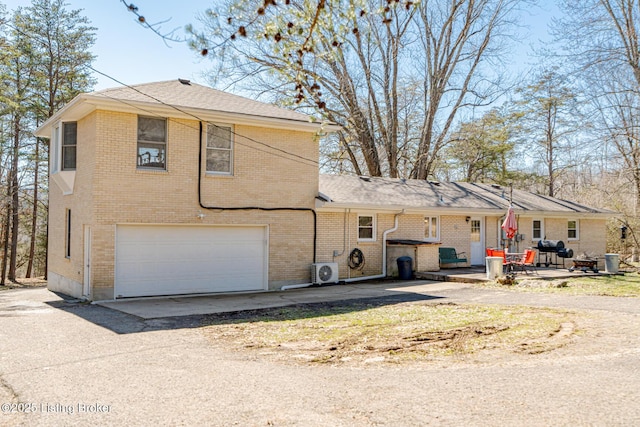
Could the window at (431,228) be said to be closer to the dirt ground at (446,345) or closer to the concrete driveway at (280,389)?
the dirt ground at (446,345)

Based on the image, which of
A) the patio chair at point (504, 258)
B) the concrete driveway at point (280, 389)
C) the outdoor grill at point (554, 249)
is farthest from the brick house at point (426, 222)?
the concrete driveway at point (280, 389)

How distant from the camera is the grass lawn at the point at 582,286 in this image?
13930mm

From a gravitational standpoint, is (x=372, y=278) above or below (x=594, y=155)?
below

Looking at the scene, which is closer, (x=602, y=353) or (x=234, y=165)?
(x=602, y=353)

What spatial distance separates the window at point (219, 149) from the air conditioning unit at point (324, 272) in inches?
163

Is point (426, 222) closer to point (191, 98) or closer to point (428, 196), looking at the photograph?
point (428, 196)

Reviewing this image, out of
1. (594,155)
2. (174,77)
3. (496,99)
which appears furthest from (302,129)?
(496,99)

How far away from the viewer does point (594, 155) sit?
1869 cm

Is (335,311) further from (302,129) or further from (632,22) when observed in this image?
(632,22)

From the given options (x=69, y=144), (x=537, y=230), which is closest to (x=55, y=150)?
(x=69, y=144)

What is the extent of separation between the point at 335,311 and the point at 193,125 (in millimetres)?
6885

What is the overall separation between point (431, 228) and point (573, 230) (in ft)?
29.8

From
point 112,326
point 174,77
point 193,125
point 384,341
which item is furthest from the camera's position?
point 174,77

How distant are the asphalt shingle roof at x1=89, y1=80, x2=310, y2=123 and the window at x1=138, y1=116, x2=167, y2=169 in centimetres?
60
